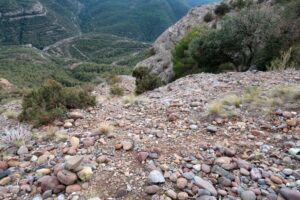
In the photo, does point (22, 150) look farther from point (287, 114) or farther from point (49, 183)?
point (287, 114)

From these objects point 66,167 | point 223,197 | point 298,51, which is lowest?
point 66,167

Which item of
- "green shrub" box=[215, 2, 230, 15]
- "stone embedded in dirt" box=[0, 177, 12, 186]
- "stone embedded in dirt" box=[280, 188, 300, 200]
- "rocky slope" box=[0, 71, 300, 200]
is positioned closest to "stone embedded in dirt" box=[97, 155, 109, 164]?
"rocky slope" box=[0, 71, 300, 200]

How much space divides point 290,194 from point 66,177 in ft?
10.1

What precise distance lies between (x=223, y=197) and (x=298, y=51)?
12063 millimetres

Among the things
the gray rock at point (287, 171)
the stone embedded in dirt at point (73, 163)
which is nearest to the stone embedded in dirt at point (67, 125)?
the stone embedded in dirt at point (73, 163)

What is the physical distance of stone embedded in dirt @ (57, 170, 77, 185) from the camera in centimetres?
398

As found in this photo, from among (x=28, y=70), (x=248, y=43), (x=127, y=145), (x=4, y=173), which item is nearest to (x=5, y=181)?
(x=4, y=173)

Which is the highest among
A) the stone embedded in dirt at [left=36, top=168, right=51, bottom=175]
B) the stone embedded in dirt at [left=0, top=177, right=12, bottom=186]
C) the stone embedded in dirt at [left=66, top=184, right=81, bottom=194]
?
the stone embedded in dirt at [left=66, top=184, right=81, bottom=194]

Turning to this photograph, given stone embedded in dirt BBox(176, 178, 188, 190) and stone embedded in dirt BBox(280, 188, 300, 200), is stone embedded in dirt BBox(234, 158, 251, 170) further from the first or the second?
stone embedded in dirt BBox(176, 178, 188, 190)

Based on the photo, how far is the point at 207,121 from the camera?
19.4 ft

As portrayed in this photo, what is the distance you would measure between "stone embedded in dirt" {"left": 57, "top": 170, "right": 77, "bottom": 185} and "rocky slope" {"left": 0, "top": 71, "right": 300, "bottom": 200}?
0.01 metres

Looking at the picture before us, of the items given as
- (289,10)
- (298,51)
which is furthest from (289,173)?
(289,10)

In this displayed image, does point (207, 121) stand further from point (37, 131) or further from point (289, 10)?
point (289, 10)

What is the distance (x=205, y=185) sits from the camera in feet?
12.4
